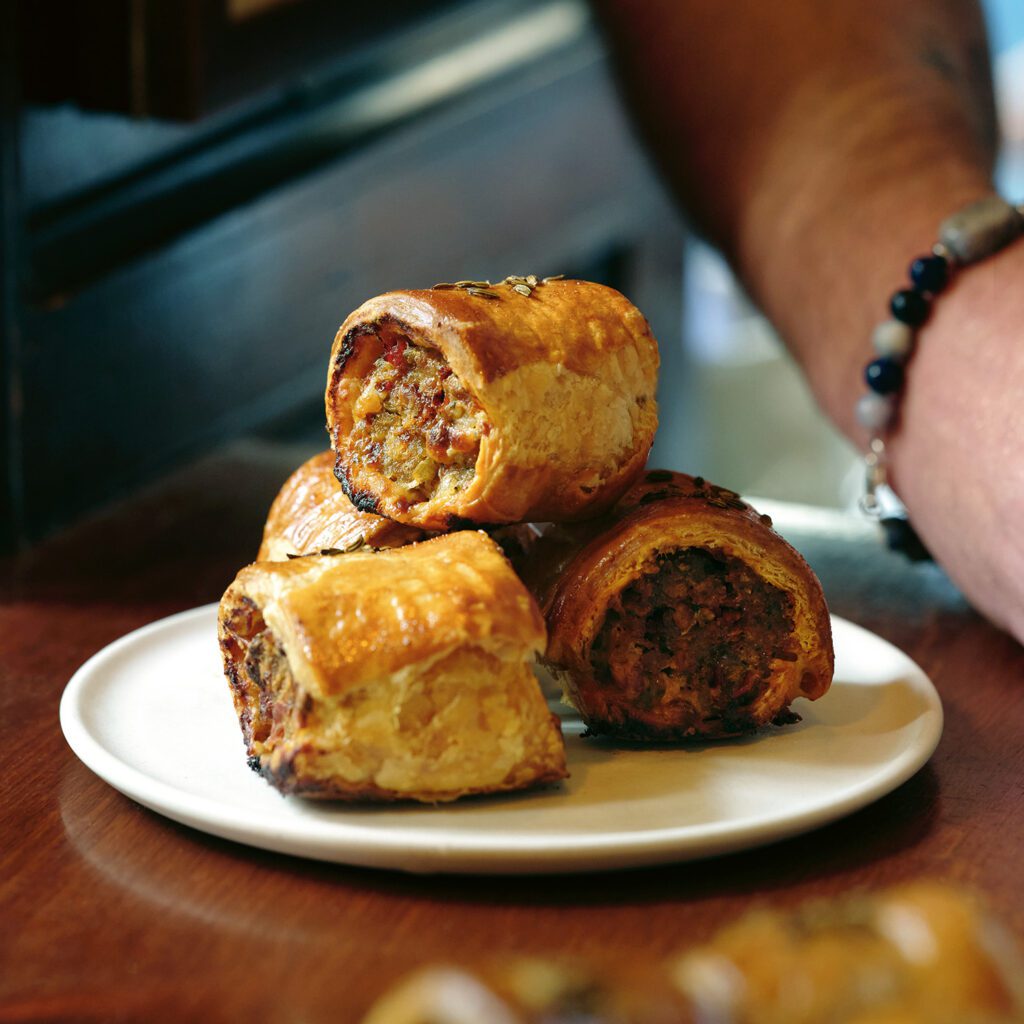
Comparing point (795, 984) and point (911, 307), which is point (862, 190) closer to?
point (911, 307)

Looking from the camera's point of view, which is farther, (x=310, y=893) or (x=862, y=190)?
(x=862, y=190)

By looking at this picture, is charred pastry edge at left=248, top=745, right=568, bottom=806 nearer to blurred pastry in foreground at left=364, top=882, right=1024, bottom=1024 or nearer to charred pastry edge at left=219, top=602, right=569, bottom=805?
charred pastry edge at left=219, top=602, right=569, bottom=805

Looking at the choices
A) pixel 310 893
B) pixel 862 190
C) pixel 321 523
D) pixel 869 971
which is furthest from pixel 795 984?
pixel 862 190

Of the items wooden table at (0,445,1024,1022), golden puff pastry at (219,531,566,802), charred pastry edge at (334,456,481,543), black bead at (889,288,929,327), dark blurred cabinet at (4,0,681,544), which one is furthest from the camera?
dark blurred cabinet at (4,0,681,544)

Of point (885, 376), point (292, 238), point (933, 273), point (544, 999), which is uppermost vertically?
point (544, 999)

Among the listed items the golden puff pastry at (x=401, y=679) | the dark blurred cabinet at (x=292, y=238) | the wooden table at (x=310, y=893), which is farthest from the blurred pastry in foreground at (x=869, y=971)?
the dark blurred cabinet at (x=292, y=238)

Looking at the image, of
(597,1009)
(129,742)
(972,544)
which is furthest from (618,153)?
(597,1009)

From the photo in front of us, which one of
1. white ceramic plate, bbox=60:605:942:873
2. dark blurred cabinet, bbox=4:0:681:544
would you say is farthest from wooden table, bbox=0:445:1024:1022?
dark blurred cabinet, bbox=4:0:681:544
